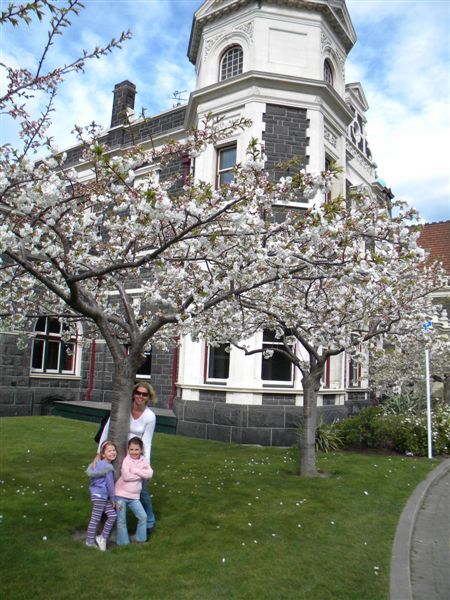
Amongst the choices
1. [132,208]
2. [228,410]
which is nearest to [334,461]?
[228,410]

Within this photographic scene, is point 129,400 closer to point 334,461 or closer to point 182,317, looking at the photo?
point 182,317

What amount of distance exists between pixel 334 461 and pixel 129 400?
6411 mm

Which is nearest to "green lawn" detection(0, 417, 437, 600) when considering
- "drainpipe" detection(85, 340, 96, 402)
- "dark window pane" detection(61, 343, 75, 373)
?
"drainpipe" detection(85, 340, 96, 402)

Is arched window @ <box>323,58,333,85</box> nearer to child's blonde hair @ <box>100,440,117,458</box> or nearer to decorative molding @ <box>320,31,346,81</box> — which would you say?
decorative molding @ <box>320,31,346,81</box>

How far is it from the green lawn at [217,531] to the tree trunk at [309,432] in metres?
0.35

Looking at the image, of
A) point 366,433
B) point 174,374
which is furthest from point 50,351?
point 366,433

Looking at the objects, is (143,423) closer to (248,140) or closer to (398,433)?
(398,433)

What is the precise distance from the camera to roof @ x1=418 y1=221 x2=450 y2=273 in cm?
2534

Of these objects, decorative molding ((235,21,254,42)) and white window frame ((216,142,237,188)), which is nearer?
white window frame ((216,142,237,188))

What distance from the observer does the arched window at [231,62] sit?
608 inches

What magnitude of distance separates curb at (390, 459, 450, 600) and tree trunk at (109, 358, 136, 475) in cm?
306

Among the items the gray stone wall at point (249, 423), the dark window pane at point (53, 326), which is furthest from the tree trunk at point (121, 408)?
the dark window pane at point (53, 326)

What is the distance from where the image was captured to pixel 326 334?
8953 millimetres

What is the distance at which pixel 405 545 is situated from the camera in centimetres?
589
